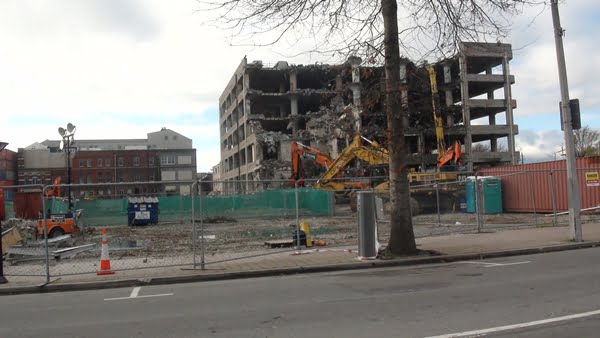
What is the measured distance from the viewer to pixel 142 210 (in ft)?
99.1

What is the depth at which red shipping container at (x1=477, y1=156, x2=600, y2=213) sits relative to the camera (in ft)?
82.7

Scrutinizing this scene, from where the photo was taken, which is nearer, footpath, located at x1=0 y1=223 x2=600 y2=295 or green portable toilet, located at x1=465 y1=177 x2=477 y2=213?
footpath, located at x1=0 y1=223 x2=600 y2=295

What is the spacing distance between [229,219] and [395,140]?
16.5 metres

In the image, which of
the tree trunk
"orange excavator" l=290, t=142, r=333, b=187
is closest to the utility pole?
the tree trunk

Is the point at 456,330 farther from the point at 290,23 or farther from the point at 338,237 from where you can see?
the point at 338,237

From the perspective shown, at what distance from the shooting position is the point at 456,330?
235 inches

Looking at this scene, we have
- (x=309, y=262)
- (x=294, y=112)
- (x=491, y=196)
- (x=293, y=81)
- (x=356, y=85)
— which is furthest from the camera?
(x=294, y=112)

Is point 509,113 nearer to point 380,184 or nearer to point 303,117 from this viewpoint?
point 303,117

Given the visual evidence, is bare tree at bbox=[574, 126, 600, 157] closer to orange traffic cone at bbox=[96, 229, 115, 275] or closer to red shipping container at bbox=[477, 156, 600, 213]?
red shipping container at bbox=[477, 156, 600, 213]

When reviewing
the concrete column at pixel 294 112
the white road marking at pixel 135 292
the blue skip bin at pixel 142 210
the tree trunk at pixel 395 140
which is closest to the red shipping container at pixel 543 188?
the tree trunk at pixel 395 140

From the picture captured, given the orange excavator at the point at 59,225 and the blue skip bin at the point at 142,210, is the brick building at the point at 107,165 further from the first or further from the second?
the orange excavator at the point at 59,225

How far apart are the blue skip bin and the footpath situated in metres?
17.6

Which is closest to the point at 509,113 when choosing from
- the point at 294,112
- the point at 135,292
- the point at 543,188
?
the point at 294,112

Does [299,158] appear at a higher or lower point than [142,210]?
higher
